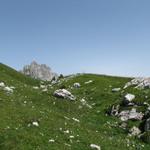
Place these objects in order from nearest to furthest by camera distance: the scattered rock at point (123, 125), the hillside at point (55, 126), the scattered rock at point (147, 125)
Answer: the hillside at point (55, 126)
the scattered rock at point (147, 125)
the scattered rock at point (123, 125)

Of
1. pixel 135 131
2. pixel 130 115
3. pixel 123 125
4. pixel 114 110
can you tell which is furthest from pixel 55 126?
pixel 114 110

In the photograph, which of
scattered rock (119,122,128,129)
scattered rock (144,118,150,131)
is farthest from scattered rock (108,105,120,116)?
scattered rock (144,118,150,131)

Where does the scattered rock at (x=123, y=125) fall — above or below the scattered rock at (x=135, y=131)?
above

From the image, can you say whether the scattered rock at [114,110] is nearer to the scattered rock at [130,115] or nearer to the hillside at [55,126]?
the hillside at [55,126]

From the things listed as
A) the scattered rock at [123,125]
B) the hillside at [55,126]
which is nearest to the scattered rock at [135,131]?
the hillside at [55,126]

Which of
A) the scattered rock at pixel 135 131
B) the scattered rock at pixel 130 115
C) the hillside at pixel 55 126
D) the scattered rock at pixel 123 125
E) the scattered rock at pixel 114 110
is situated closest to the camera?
the hillside at pixel 55 126

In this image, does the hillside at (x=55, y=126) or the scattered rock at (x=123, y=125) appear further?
the scattered rock at (x=123, y=125)

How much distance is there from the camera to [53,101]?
47.6 meters

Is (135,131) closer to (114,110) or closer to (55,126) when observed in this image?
(114,110)

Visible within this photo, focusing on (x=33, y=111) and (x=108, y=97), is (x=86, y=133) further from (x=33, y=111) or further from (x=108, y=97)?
(x=108, y=97)

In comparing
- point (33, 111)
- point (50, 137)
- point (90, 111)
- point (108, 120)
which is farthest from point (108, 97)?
point (50, 137)

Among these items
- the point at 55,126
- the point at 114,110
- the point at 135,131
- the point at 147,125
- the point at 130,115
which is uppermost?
the point at 114,110

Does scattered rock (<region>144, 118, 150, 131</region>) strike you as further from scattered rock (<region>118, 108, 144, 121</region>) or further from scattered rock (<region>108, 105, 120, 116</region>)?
scattered rock (<region>108, 105, 120, 116</region>)

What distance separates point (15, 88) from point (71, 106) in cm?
833
